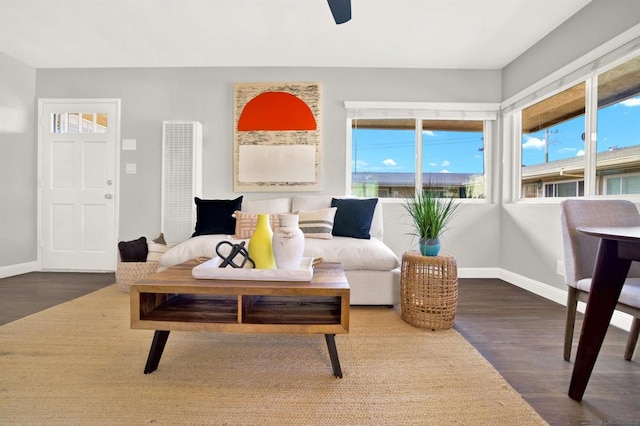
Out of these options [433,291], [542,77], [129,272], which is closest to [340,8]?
[433,291]

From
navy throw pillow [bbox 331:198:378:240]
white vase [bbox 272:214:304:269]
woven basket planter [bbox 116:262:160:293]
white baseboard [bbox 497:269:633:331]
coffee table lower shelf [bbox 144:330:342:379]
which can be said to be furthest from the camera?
navy throw pillow [bbox 331:198:378:240]

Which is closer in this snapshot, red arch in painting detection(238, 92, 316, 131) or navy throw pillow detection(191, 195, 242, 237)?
red arch in painting detection(238, 92, 316, 131)

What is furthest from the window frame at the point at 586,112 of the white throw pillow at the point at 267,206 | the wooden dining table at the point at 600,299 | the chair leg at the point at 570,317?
the white throw pillow at the point at 267,206

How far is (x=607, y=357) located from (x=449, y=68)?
10.7 feet

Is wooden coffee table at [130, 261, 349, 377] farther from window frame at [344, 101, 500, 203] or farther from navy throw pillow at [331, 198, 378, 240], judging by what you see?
window frame at [344, 101, 500, 203]

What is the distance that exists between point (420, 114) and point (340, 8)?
2.26 m

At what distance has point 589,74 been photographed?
254 centimetres

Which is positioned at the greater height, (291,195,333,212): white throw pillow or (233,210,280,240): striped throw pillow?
(291,195,333,212): white throw pillow

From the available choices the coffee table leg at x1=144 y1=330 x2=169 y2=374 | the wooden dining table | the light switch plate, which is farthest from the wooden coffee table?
the light switch plate

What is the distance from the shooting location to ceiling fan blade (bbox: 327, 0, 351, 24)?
178 centimetres

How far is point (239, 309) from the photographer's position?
1367 millimetres

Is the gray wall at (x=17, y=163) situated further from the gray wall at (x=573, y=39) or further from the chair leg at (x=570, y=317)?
the gray wall at (x=573, y=39)

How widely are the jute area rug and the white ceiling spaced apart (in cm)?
262

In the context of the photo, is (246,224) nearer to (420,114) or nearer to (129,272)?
(129,272)
